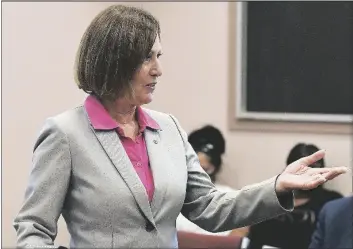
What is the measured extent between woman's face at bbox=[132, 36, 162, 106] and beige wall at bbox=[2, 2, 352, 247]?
6.84 ft

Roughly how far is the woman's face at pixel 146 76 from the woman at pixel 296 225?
1.80m

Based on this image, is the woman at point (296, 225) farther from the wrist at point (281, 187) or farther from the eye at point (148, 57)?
the eye at point (148, 57)

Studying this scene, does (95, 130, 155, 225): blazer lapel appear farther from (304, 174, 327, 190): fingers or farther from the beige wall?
the beige wall

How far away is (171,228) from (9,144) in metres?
2.35

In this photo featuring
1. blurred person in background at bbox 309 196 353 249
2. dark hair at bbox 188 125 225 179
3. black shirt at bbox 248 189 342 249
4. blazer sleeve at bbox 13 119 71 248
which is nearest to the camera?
blazer sleeve at bbox 13 119 71 248

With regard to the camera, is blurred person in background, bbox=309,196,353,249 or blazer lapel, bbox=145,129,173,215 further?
blurred person in background, bbox=309,196,353,249

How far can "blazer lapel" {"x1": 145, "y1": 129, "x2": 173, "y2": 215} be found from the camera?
1388 millimetres

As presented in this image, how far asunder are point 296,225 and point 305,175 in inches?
71.4

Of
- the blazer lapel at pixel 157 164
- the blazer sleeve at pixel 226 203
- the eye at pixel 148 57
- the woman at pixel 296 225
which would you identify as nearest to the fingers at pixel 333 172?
the blazer sleeve at pixel 226 203

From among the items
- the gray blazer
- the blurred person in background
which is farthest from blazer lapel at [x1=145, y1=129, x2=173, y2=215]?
the blurred person in background

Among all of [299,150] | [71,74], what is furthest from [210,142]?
[71,74]

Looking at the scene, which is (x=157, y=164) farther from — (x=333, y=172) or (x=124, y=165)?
(x=333, y=172)

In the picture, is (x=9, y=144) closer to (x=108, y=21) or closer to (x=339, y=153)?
(x=339, y=153)

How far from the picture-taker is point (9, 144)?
358 cm
